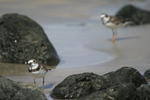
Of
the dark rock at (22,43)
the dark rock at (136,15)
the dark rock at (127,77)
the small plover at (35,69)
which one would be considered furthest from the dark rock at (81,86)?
the dark rock at (136,15)

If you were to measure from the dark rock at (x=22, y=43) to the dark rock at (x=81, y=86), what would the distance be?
10.1ft

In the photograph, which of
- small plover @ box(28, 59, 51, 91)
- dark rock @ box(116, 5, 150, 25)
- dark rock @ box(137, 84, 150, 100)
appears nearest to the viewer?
dark rock @ box(137, 84, 150, 100)

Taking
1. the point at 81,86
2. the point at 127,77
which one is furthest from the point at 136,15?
the point at 81,86

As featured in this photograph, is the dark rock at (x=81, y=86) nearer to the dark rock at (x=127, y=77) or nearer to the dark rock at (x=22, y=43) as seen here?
the dark rock at (x=127, y=77)

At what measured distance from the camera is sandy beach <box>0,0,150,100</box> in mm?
7685

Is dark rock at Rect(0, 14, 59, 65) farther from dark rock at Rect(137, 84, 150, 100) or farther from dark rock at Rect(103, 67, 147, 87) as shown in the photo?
dark rock at Rect(137, 84, 150, 100)

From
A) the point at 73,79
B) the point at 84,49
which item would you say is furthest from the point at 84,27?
the point at 73,79

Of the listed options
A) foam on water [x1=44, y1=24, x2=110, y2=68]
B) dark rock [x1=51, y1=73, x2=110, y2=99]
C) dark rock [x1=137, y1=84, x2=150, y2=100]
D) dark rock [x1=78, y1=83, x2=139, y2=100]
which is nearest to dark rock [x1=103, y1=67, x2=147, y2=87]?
dark rock [x1=51, y1=73, x2=110, y2=99]

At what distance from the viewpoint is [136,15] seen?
17.9m

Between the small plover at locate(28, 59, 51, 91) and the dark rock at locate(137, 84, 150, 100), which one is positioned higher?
the small plover at locate(28, 59, 51, 91)

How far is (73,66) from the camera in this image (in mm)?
8289

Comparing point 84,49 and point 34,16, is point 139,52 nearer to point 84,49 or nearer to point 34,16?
point 84,49

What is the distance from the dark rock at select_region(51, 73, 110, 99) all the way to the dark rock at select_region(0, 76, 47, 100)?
2.87ft

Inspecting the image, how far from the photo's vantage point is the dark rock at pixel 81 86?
5496mm
